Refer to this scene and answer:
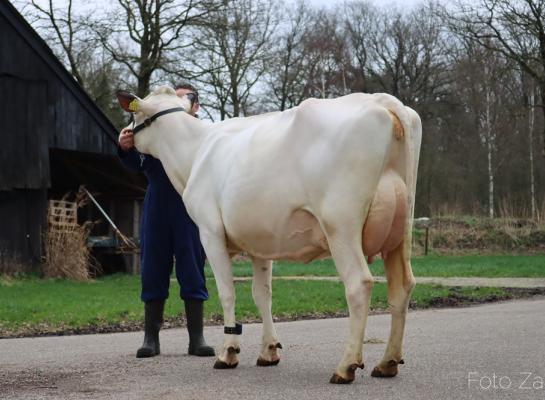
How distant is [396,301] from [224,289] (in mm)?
1423

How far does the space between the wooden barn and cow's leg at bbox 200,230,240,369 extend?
623 inches

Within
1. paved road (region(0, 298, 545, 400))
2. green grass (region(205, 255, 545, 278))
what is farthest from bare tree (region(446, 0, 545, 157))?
paved road (region(0, 298, 545, 400))

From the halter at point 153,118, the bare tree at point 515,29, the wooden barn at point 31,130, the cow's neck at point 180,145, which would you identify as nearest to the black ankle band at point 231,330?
the cow's neck at point 180,145

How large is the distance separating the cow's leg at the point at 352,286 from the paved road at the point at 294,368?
0.15 metres

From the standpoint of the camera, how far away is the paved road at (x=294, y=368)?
19.3 feet

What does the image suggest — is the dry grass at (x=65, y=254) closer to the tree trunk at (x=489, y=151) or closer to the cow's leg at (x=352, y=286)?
the cow's leg at (x=352, y=286)

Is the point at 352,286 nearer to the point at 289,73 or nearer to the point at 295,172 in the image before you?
the point at 295,172

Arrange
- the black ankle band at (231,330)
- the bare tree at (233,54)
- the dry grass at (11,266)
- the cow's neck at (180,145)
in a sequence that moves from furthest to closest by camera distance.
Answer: the bare tree at (233,54) < the dry grass at (11,266) < the cow's neck at (180,145) < the black ankle band at (231,330)

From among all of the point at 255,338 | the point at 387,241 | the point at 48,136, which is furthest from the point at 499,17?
the point at 387,241

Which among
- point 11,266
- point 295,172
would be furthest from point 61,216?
point 295,172

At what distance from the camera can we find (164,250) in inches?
324

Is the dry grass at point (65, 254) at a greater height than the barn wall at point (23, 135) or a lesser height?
lesser

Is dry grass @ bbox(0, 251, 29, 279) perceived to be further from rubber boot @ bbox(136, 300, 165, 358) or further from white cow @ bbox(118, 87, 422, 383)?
white cow @ bbox(118, 87, 422, 383)

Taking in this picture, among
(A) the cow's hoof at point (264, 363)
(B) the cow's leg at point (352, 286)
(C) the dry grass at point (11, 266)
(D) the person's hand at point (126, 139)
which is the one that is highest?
(D) the person's hand at point (126, 139)
